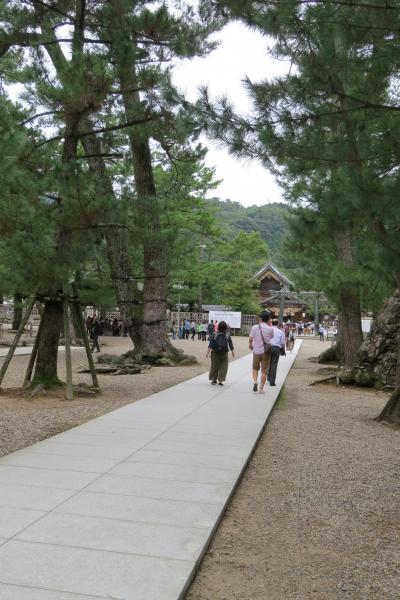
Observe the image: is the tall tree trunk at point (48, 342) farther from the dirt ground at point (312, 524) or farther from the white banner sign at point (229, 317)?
the white banner sign at point (229, 317)

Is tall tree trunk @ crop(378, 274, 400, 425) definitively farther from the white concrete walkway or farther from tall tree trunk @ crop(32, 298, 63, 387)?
tall tree trunk @ crop(32, 298, 63, 387)

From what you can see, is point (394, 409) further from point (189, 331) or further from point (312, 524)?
point (189, 331)

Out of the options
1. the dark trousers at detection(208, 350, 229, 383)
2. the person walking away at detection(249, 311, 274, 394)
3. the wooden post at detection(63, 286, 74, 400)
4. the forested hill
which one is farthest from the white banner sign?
the forested hill

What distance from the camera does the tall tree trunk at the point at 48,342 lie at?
10359 millimetres

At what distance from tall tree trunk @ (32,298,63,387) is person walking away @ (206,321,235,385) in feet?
10.6

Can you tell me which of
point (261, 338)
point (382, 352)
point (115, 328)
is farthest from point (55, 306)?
point (115, 328)

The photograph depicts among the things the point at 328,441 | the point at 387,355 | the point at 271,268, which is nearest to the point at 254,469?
the point at 328,441

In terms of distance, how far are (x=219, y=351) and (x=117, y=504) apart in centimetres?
783

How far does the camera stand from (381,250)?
22.2ft

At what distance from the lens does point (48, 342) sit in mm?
10422

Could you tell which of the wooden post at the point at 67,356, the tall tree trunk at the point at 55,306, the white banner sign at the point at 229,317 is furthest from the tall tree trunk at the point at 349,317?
the white banner sign at the point at 229,317

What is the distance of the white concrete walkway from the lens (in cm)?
297

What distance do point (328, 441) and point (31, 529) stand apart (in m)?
4.52

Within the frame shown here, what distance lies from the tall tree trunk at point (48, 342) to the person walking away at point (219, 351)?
3.24 m
